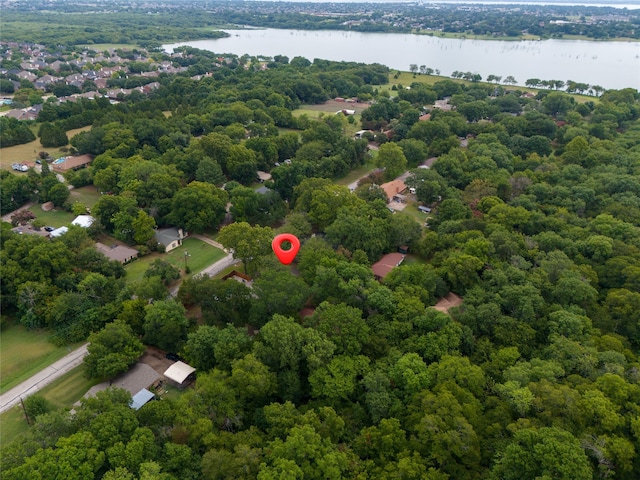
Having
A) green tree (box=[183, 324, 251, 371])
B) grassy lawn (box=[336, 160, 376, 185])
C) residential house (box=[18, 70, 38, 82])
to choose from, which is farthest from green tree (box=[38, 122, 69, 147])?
green tree (box=[183, 324, 251, 371])

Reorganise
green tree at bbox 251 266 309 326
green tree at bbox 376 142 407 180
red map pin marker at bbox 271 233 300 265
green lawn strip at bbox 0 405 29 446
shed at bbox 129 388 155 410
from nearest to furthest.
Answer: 1. green lawn strip at bbox 0 405 29 446
2. shed at bbox 129 388 155 410
3. green tree at bbox 251 266 309 326
4. red map pin marker at bbox 271 233 300 265
5. green tree at bbox 376 142 407 180

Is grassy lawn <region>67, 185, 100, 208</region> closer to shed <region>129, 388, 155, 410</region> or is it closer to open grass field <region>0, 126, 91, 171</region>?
open grass field <region>0, 126, 91, 171</region>

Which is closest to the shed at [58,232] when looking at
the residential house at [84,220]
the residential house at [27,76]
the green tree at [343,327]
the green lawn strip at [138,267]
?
the residential house at [84,220]

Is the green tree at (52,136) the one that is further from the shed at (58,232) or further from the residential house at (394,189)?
the residential house at (394,189)

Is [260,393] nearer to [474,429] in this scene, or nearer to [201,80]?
[474,429]

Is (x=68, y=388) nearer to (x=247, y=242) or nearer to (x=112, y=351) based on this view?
(x=112, y=351)

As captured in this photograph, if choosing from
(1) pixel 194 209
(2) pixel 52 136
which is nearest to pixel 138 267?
(1) pixel 194 209
